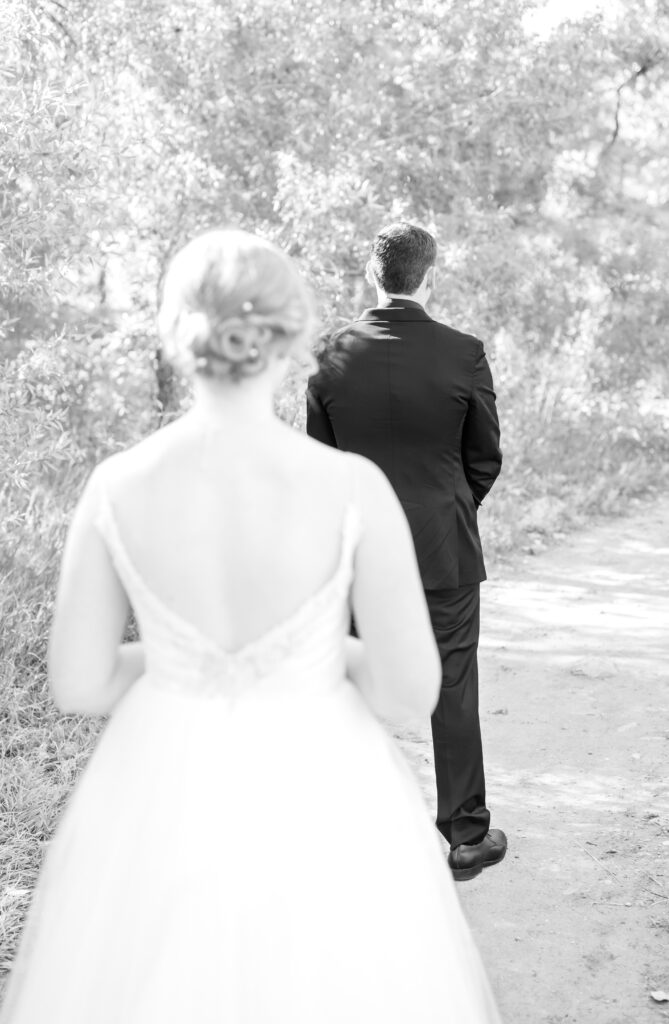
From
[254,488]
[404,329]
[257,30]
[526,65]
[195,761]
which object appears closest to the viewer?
[254,488]

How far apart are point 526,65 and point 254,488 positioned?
8328mm

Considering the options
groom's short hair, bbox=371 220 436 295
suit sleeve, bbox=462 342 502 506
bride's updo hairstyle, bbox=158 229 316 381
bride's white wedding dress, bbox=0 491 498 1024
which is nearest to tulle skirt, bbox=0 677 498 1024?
bride's white wedding dress, bbox=0 491 498 1024

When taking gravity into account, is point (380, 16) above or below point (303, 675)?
above

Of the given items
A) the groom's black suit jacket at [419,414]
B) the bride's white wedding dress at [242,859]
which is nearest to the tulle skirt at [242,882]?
the bride's white wedding dress at [242,859]

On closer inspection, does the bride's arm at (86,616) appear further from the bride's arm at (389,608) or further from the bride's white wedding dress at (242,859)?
the bride's arm at (389,608)

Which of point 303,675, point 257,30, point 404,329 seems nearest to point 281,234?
point 257,30

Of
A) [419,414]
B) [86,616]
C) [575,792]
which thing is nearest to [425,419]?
[419,414]

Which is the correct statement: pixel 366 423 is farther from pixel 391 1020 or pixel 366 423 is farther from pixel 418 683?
pixel 391 1020

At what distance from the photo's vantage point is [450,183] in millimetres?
9289

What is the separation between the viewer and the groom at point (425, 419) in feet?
12.1

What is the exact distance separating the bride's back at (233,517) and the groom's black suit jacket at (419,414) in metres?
1.81

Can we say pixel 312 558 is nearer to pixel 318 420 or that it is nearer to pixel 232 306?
pixel 232 306

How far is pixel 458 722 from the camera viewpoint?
4.03m

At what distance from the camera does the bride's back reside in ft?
6.08
